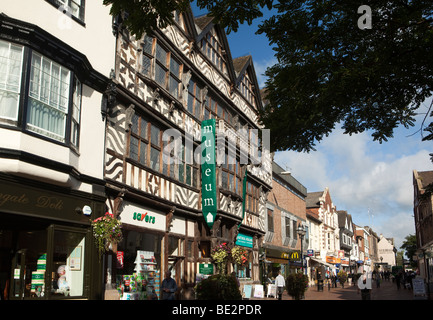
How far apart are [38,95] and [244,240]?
59.2 ft

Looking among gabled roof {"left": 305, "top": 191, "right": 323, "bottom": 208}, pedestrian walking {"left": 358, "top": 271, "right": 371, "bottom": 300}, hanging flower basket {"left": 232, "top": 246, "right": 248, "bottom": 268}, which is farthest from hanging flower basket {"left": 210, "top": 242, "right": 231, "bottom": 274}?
gabled roof {"left": 305, "top": 191, "right": 323, "bottom": 208}

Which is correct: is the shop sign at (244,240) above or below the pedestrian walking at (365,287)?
above

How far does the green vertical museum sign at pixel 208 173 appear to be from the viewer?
67.1ft

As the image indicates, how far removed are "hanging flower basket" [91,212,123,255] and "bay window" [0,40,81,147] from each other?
92.4 inches

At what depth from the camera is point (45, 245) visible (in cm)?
1138

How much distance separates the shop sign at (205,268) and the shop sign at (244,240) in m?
5.40

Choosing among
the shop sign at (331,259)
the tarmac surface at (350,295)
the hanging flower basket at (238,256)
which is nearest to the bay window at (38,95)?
the hanging flower basket at (238,256)

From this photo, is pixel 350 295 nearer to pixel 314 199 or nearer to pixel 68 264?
pixel 68 264

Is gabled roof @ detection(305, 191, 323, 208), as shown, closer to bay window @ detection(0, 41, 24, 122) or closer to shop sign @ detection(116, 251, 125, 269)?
shop sign @ detection(116, 251, 125, 269)

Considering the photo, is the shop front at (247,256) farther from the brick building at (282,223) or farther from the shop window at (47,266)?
the shop window at (47,266)

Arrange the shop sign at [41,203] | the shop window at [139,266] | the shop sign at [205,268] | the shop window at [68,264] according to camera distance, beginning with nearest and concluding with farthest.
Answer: the shop sign at [41,203] → the shop window at [68,264] → the shop window at [139,266] → the shop sign at [205,268]

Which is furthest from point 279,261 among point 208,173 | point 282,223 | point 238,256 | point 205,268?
point 208,173
